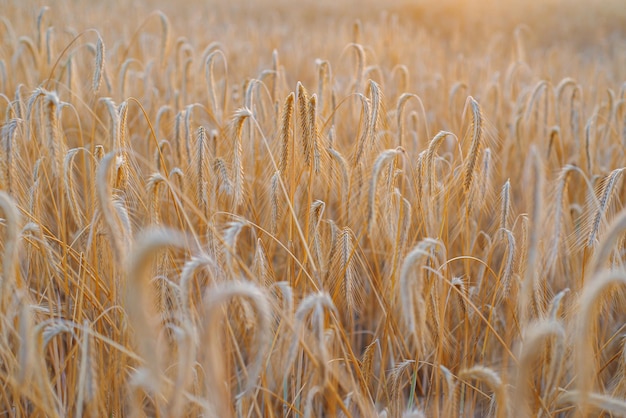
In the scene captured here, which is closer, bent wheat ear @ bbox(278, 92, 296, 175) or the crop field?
the crop field

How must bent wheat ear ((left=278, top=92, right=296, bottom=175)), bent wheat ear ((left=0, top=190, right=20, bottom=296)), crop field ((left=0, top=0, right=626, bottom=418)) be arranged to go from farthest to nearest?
bent wheat ear ((left=278, top=92, right=296, bottom=175)) < crop field ((left=0, top=0, right=626, bottom=418)) < bent wheat ear ((left=0, top=190, right=20, bottom=296))

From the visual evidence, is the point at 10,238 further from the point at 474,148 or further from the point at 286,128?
the point at 474,148

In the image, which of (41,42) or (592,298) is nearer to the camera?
(592,298)

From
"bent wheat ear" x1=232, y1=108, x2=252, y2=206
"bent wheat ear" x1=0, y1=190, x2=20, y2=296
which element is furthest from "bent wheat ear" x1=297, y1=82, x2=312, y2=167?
"bent wheat ear" x1=0, y1=190, x2=20, y2=296

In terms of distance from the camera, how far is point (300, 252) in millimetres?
1795

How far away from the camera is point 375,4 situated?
10922 millimetres

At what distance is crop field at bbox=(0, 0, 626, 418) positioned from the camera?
1.00 m

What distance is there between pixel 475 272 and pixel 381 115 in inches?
36.3

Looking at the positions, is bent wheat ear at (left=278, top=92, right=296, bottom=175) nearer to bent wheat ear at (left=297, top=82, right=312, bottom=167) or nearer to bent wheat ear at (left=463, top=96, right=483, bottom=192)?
bent wheat ear at (left=297, top=82, right=312, bottom=167)

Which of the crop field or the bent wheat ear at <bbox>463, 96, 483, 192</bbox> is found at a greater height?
the bent wheat ear at <bbox>463, 96, 483, 192</bbox>

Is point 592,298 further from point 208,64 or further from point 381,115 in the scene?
point 208,64

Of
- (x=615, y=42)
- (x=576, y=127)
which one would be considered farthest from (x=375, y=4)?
(x=576, y=127)

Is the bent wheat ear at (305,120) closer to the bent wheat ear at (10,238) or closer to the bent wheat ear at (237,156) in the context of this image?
the bent wheat ear at (237,156)

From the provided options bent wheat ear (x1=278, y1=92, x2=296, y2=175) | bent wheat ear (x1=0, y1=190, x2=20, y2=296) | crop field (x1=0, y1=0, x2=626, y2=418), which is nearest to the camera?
bent wheat ear (x1=0, y1=190, x2=20, y2=296)
